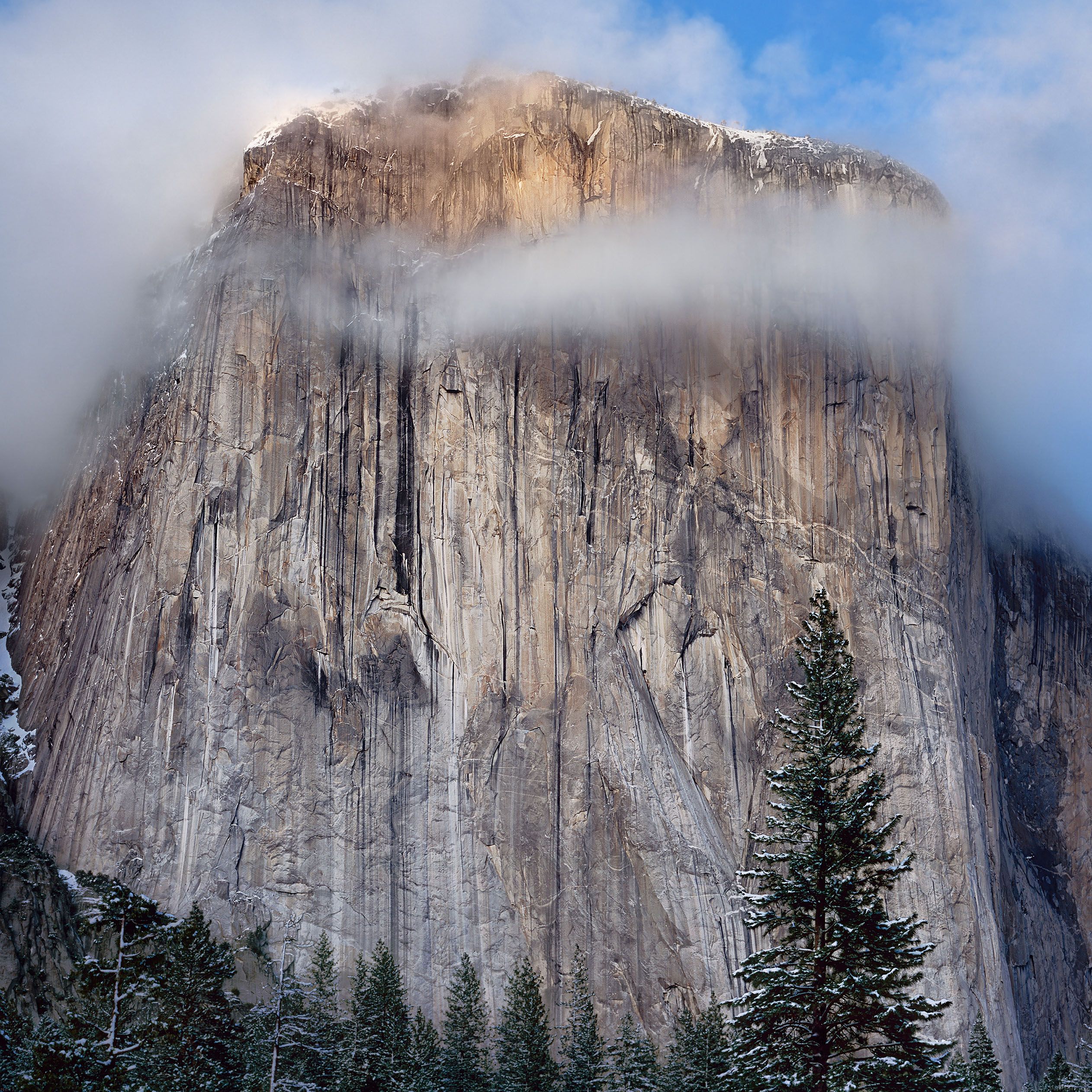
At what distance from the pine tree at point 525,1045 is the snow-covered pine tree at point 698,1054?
3.91m

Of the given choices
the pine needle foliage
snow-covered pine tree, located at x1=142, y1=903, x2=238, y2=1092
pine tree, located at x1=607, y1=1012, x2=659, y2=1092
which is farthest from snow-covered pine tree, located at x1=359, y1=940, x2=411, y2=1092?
the pine needle foliage

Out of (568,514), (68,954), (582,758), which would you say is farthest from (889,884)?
(68,954)

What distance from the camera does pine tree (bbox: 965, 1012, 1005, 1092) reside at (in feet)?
140

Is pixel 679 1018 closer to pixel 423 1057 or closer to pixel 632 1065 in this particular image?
pixel 632 1065

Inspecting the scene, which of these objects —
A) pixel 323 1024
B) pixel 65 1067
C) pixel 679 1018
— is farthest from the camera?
pixel 679 1018

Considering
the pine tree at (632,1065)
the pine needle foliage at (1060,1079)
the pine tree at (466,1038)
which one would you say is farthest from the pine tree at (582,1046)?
the pine needle foliage at (1060,1079)

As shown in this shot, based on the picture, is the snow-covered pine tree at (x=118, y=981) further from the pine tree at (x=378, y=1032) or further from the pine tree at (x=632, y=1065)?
the pine tree at (x=632, y=1065)

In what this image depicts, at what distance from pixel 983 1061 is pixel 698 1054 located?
982 centimetres

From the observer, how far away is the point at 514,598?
59.6 metres

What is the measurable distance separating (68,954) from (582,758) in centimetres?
2155

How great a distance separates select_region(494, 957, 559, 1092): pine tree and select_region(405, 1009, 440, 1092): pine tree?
206 cm

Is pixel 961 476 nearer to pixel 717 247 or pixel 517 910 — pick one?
pixel 717 247

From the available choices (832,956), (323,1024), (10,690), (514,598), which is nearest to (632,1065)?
(323,1024)

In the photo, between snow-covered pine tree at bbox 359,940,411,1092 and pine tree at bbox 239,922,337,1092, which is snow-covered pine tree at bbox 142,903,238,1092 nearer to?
pine tree at bbox 239,922,337,1092
